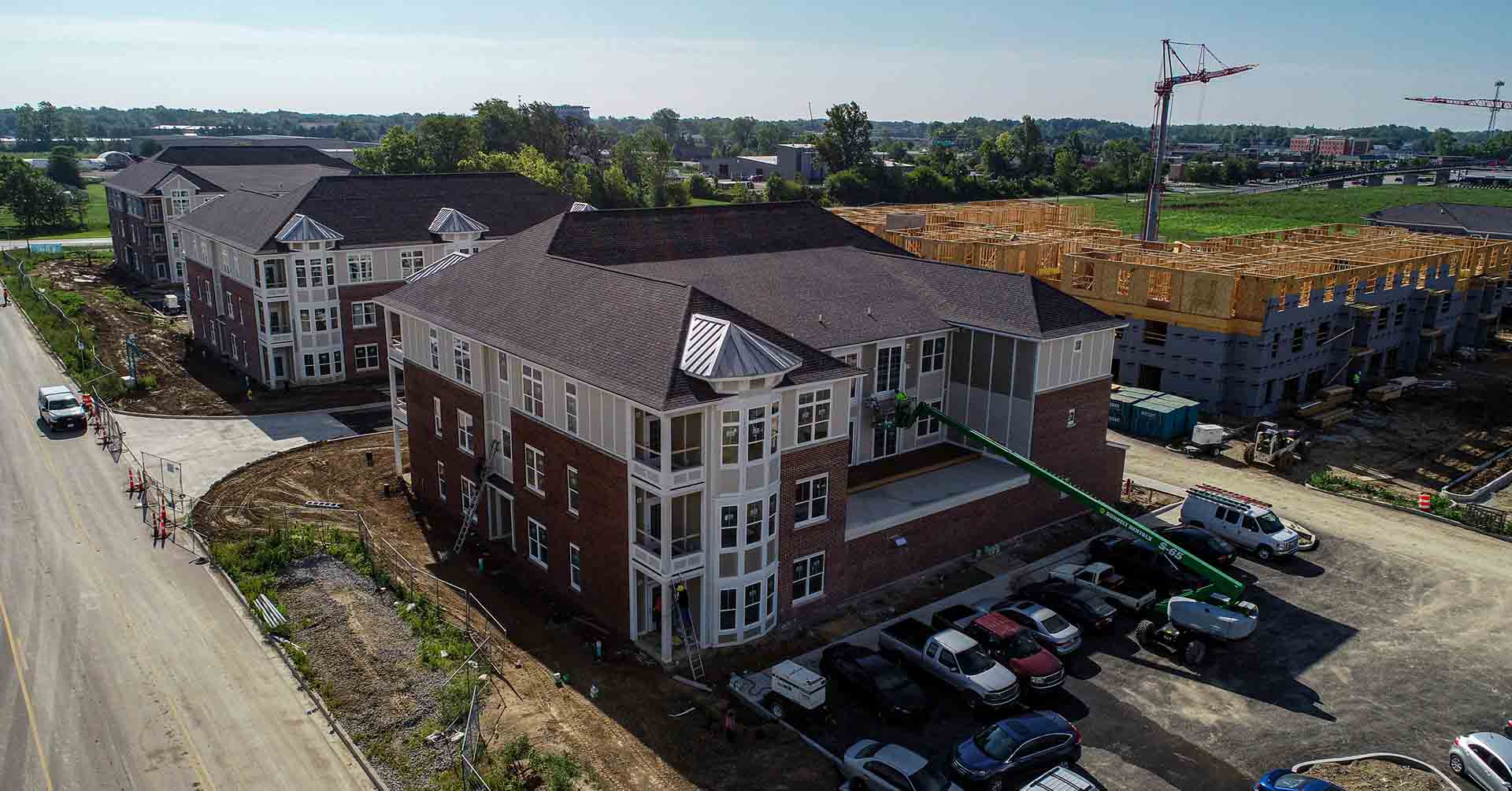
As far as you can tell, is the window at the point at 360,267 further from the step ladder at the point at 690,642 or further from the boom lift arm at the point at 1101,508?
the step ladder at the point at 690,642

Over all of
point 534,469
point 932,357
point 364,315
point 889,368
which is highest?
point 932,357

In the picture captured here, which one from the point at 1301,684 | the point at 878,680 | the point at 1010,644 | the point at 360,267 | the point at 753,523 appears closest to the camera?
the point at 878,680

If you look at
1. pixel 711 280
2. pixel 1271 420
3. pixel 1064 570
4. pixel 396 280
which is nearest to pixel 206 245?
pixel 396 280

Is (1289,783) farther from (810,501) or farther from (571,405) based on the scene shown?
(571,405)

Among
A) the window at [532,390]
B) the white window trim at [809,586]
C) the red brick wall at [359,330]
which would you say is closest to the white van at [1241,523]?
the white window trim at [809,586]

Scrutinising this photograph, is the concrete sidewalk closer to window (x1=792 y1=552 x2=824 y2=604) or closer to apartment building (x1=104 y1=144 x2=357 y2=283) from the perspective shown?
window (x1=792 y1=552 x2=824 y2=604)

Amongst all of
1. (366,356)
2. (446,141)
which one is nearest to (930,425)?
(366,356)

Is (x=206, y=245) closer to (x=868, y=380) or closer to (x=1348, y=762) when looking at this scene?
(x=868, y=380)
